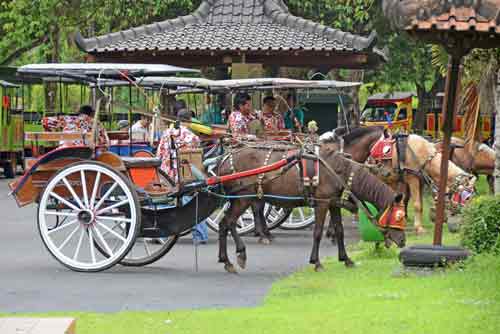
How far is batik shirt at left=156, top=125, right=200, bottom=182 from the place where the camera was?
609 inches

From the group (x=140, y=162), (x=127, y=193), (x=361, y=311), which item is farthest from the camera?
(x=140, y=162)

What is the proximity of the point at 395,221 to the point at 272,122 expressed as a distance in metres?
4.94

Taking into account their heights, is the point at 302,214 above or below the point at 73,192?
below

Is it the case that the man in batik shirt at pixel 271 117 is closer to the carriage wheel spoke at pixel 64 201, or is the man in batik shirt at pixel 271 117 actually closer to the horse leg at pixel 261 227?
the horse leg at pixel 261 227

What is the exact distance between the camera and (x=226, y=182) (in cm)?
1366

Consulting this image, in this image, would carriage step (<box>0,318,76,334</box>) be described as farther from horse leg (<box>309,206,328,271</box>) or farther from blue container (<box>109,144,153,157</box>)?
blue container (<box>109,144,153,157</box>)

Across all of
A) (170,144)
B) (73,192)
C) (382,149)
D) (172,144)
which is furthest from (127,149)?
(382,149)

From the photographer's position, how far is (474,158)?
21.4m

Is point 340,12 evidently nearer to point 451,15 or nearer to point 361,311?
point 451,15

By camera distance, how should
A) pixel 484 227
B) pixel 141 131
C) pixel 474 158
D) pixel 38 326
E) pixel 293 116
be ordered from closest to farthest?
pixel 38 326, pixel 484 227, pixel 293 116, pixel 141 131, pixel 474 158

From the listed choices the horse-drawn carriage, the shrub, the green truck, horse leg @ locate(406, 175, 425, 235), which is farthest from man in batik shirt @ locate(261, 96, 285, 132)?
the green truck

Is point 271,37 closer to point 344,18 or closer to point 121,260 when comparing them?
point 344,18

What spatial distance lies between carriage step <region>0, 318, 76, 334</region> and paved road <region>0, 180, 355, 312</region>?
3.63 meters

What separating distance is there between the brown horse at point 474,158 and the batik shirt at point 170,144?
22.6 feet
